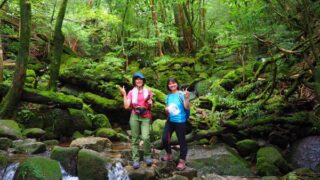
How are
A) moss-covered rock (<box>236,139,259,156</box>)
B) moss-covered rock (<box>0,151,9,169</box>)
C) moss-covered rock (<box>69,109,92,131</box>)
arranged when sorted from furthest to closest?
moss-covered rock (<box>69,109,92,131</box>) → moss-covered rock (<box>236,139,259,156</box>) → moss-covered rock (<box>0,151,9,169</box>)

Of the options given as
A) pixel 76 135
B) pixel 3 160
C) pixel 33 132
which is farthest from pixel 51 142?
pixel 3 160

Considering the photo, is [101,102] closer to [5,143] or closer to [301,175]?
[5,143]

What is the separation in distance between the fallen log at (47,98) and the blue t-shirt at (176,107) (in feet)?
17.8

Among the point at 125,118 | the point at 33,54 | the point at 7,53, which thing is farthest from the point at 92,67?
the point at 7,53

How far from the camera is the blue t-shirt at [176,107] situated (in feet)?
24.1

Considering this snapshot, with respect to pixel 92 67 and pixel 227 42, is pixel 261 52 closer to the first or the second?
pixel 227 42

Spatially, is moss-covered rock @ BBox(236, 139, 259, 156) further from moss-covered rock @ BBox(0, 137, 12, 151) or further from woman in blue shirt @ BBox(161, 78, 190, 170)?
moss-covered rock @ BBox(0, 137, 12, 151)

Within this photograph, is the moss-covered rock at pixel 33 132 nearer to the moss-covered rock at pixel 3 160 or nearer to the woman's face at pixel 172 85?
the moss-covered rock at pixel 3 160

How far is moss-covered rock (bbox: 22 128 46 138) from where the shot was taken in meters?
10.4

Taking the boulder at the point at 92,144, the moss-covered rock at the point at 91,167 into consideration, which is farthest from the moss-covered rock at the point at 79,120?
the moss-covered rock at the point at 91,167

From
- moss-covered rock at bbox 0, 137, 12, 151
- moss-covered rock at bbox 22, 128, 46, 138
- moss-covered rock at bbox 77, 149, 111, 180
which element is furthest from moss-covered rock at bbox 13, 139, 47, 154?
moss-covered rock at bbox 77, 149, 111, 180

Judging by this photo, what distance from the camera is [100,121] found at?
40.5 ft

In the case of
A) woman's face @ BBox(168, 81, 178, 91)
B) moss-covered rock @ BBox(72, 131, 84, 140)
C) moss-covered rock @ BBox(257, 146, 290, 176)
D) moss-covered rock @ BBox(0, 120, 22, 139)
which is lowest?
moss-covered rock @ BBox(257, 146, 290, 176)

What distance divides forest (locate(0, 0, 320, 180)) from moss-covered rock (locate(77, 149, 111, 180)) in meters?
0.02
